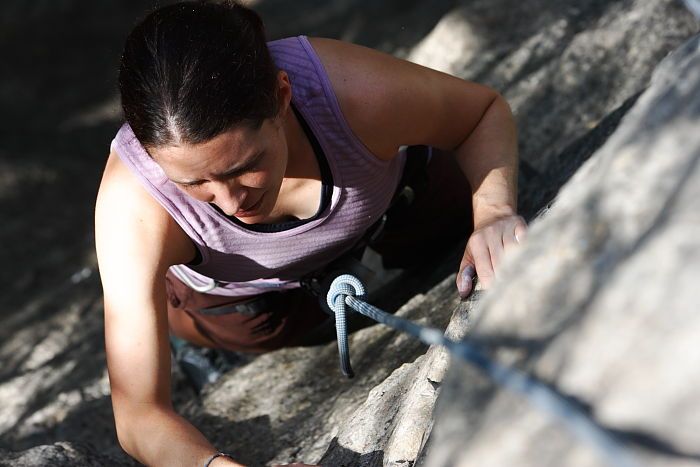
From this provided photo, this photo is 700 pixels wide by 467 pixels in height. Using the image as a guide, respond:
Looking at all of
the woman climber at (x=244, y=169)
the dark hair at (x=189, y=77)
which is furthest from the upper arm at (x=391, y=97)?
the dark hair at (x=189, y=77)

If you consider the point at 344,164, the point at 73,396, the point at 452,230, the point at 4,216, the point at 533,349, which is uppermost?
the point at 533,349

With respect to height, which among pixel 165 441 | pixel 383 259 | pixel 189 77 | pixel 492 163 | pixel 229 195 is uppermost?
pixel 189 77

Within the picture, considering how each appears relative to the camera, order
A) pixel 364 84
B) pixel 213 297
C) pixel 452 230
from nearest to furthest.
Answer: pixel 364 84 → pixel 213 297 → pixel 452 230

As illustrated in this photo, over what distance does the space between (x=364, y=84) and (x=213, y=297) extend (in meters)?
0.78

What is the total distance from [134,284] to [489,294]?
0.89m

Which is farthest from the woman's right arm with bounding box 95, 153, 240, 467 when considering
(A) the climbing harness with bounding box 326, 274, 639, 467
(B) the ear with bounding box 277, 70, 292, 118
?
(A) the climbing harness with bounding box 326, 274, 639, 467

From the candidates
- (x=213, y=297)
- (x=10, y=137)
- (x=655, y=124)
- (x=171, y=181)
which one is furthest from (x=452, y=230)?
(x=10, y=137)

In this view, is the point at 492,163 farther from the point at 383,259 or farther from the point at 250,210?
the point at 383,259

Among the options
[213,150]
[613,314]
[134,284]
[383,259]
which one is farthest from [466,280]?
[383,259]

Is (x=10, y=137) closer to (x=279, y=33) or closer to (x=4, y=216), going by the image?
(x=4, y=216)

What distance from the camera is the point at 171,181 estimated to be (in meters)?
1.63

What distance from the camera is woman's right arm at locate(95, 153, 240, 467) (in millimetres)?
1681

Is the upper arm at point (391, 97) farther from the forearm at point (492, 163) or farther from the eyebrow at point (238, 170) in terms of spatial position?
the eyebrow at point (238, 170)

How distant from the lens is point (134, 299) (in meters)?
1.70
